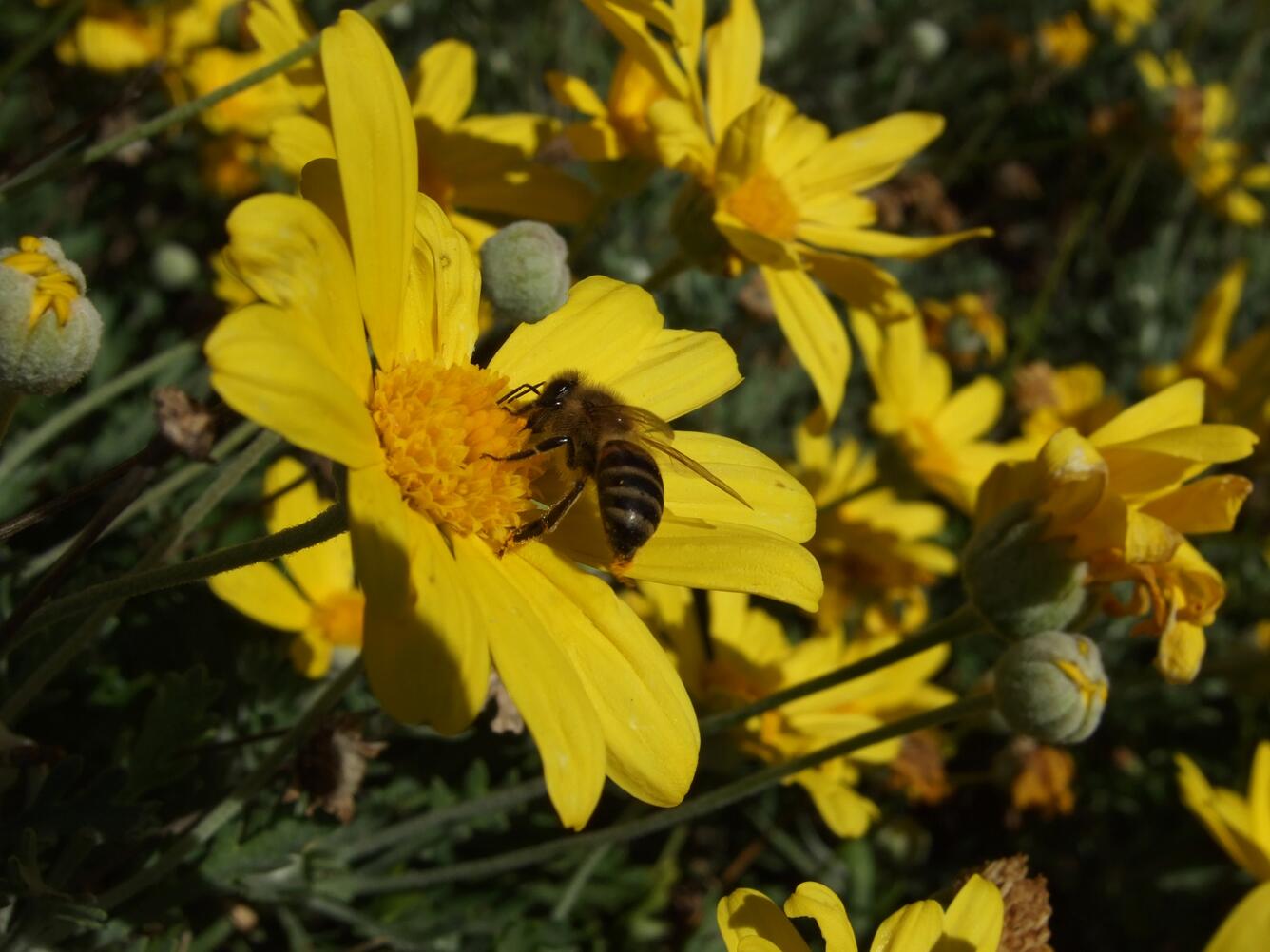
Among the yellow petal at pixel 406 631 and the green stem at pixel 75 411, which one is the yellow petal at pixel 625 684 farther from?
the green stem at pixel 75 411

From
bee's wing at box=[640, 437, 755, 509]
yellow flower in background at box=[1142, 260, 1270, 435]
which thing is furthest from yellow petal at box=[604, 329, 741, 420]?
yellow flower in background at box=[1142, 260, 1270, 435]

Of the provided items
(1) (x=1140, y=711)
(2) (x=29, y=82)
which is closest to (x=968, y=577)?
(1) (x=1140, y=711)

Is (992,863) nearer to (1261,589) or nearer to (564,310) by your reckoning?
(564,310)

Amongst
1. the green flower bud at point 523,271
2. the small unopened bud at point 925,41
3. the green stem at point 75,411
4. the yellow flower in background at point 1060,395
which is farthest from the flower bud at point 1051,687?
the small unopened bud at point 925,41

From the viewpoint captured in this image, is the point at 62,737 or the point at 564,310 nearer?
the point at 564,310

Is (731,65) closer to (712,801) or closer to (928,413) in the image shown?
(928,413)
